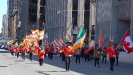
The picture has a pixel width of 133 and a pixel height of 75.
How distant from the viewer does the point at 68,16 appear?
66.2 meters

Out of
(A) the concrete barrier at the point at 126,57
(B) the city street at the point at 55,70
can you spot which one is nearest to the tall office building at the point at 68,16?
(A) the concrete barrier at the point at 126,57

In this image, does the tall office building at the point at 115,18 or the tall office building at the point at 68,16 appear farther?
the tall office building at the point at 68,16

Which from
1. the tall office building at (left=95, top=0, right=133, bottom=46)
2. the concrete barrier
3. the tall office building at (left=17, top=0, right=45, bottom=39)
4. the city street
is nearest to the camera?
the city street

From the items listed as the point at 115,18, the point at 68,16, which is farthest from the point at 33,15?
the point at 115,18

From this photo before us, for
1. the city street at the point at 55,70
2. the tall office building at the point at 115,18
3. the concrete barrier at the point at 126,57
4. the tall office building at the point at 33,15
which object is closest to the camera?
the city street at the point at 55,70

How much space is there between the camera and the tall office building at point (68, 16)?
2589 inches

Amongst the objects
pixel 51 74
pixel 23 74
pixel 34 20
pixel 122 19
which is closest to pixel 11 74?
pixel 23 74

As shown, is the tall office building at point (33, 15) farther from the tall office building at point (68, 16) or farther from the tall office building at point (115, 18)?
the tall office building at point (115, 18)

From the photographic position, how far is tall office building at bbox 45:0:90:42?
216 ft

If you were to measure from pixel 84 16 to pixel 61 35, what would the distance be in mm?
6181

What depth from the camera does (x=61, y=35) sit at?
6981 centimetres

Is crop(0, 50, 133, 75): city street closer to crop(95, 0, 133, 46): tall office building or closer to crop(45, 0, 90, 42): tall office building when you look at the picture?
crop(95, 0, 133, 46): tall office building

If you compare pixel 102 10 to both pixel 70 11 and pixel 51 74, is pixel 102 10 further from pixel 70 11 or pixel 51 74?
pixel 51 74

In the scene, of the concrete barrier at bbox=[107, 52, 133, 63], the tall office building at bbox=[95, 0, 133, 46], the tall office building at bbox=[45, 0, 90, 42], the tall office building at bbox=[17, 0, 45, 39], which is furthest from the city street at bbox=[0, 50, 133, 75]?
the tall office building at bbox=[17, 0, 45, 39]
